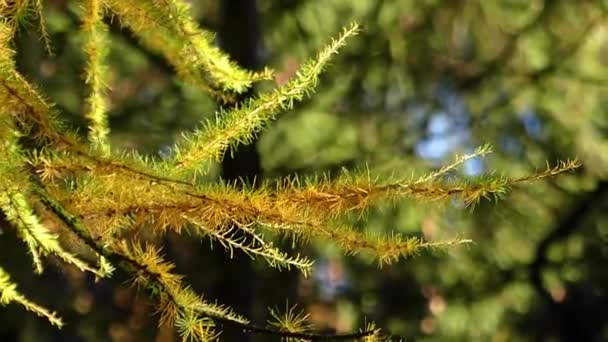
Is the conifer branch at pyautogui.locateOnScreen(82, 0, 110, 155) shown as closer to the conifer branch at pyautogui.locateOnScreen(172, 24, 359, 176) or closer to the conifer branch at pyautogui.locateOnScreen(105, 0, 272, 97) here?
the conifer branch at pyautogui.locateOnScreen(105, 0, 272, 97)

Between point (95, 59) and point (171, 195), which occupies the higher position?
point (95, 59)

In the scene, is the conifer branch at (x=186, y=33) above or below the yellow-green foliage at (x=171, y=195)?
above

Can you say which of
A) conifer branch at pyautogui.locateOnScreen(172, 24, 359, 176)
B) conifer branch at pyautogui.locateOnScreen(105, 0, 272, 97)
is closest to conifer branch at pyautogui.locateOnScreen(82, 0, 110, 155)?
conifer branch at pyautogui.locateOnScreen(105, 0, 272, 97)

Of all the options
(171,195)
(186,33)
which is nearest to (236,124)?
(171,195)

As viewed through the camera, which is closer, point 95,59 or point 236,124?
point 236,124

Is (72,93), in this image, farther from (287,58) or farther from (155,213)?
(155,213)

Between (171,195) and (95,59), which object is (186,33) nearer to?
(95,59)

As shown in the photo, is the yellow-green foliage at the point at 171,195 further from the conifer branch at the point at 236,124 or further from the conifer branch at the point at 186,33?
the conifer branch at the point at 186,33

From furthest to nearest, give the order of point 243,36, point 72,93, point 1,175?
point 72,93 → point 243,36 → point 1,175

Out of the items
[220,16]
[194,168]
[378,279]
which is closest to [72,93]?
[220,16]

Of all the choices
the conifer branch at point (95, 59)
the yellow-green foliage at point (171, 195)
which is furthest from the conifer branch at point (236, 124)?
the conifer branch at point (95, 59)

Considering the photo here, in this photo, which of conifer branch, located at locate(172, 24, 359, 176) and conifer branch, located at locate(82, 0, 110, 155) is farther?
conifer branch, located at locate(82, 0, 110, 155)
